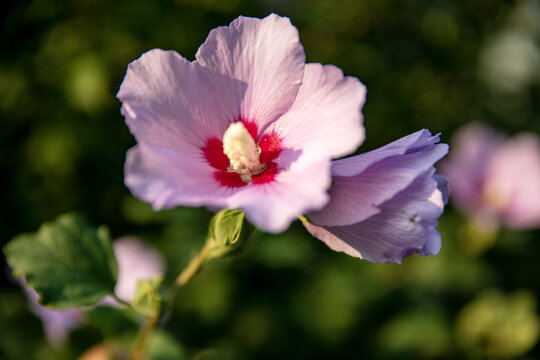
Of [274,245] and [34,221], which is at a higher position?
[34,221]

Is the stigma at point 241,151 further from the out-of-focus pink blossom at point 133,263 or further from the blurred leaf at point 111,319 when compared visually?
the out-of-focus pink blossom at point 133,263

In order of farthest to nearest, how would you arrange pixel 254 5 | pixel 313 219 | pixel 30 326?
1. pixel 254 5
2. pixel 30 326
3. pixel 313 219

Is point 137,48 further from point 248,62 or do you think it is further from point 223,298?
point 248,62

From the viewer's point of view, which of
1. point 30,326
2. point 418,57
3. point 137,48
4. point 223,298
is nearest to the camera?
point 30,326

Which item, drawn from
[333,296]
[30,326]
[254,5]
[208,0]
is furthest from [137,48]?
[333,296]

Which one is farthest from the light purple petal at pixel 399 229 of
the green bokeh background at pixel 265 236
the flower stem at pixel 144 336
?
the green bokeh background at pixel 265 236

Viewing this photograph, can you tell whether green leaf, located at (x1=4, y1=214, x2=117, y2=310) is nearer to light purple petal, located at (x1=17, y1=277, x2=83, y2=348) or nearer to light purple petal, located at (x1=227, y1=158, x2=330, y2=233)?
light purple petal, located at (x1=227, y1=158, x2=330, y2=233)

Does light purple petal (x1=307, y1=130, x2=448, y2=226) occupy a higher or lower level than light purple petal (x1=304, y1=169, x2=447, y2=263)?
higher

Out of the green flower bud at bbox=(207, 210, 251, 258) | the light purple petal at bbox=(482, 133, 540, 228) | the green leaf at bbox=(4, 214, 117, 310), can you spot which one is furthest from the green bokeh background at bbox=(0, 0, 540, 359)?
the green flower bud at bbox=(207, 210, 251, 258)

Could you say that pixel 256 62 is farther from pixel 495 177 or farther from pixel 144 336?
pixel 495 177
